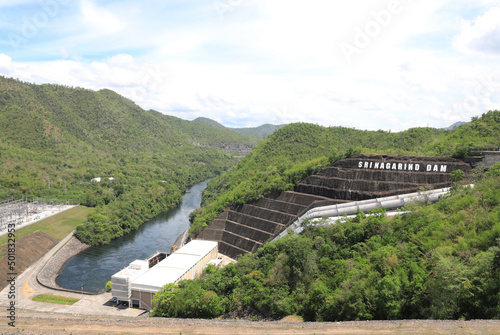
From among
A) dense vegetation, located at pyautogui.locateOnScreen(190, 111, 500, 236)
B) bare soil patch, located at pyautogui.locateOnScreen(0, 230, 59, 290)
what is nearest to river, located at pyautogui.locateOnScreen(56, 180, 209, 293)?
bare soil patch, located at pyautogui.locateOnScreen(0, 230, 59, 290)

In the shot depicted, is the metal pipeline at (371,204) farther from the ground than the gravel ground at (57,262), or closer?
farther from the ground

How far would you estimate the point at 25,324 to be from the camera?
3159 cm

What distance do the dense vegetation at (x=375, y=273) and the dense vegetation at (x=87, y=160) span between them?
51.4 m

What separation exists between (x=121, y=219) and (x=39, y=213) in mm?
18373

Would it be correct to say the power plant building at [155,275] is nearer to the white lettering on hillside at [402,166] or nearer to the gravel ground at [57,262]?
the gravel ground at [57,262]

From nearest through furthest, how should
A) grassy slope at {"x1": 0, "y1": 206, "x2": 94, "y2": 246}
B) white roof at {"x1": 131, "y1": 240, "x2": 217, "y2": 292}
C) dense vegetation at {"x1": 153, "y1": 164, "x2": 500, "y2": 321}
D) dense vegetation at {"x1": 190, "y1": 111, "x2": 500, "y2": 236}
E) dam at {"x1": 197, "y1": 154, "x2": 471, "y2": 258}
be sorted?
dense vegetation at {"x1": 153, "y1": 164, "x2": 500, "y2": 321} < white roof at {"x1": 131, "y1": 240, "x2": 217, "y2": 292} < dam at {"x1": 197, "y1": 154, "x2": 471, "y2": 258} < dense vegetation at {"x1": 190, "y1": 111, "x2": 500, "y2": 236} < grassy slope at {"x1": 0, "y1": 206, "x2": 94, "y2": 246}

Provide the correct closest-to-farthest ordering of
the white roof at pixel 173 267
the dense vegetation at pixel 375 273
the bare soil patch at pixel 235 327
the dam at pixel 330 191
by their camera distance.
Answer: the bare soil patch at pixel 235 327 < the dense vegetation at pixel 375 273 < the white roof at pixel 173 267 < the dam at pixel 330 191

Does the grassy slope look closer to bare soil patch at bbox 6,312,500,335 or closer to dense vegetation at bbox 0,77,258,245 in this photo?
dense vegetation at bbox 0,77,258,245

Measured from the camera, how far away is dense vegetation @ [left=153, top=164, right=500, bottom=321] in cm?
2589

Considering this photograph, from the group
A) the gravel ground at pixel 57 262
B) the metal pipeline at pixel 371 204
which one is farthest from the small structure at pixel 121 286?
the metal pipeline at pixel 371 204

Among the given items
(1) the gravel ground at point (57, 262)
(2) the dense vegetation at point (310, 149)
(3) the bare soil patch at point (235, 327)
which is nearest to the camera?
(3) the bare soil patch at point (235, 327)

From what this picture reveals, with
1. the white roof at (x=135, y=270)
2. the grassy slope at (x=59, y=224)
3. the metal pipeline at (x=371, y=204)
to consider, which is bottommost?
the grassy slope at (x=59, y=224)

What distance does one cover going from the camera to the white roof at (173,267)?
1690 inches

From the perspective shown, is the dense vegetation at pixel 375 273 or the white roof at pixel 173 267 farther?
the white roof at pixel 173 267
